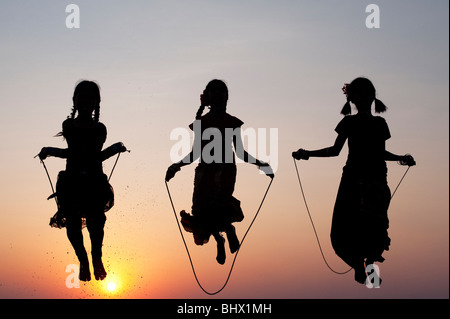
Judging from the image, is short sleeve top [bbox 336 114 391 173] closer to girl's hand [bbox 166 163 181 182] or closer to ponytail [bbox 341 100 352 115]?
ponytail [bbox 341 100 352 115]

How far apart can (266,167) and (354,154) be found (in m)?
1.25

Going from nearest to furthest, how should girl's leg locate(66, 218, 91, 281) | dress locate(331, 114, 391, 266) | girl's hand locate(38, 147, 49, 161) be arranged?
girl's hand locate(38, 147, 49, 161) < girl's leg locate(66, 218, 91, 281) < dress locate(331, 114, 391, 266)

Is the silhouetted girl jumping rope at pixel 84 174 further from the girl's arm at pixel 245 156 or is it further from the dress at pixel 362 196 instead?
the dress at pixel 362 196

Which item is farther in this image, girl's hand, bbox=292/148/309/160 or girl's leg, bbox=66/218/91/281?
girl's hand, bbox=292/148/309/160

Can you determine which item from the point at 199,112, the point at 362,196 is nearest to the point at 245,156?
the point at 199,112

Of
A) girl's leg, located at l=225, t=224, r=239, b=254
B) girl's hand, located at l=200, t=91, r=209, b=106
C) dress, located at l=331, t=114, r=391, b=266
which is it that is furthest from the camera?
girl's leg, located at l=225, t=224, r=239, b=254

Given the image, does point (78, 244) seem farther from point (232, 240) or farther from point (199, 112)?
point (199, 112)

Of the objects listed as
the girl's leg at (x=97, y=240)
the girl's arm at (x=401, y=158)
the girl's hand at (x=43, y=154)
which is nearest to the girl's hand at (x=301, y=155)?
the girl's arm at (x=401, y=158)

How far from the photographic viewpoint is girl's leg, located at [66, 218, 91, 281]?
1138cm

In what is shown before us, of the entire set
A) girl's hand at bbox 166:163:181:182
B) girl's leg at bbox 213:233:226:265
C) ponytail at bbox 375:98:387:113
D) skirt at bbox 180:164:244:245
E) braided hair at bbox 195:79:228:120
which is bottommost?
girl's leg at bbox 213:233:226:265

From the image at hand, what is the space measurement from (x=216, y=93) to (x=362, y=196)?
249cm

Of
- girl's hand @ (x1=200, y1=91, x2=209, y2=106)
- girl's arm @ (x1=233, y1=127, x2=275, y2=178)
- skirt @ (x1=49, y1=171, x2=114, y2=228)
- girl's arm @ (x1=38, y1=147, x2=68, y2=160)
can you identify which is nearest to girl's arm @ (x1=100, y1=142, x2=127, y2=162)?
skirt @ (x1=49, y1=171, x2=114, y2=228)
